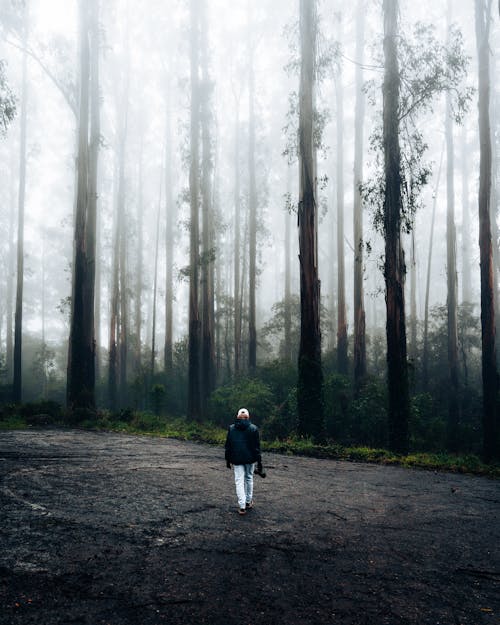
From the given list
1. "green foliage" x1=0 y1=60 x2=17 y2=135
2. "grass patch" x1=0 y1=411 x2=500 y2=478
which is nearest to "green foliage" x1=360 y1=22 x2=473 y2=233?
"grass patch" x1=0 y1=411 x2=500 y2=478

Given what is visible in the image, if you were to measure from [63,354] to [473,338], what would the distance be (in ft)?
98.5

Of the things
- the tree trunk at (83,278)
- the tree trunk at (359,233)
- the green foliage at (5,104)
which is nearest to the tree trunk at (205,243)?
the tree trunk at (83,278)

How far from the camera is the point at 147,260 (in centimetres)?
4406

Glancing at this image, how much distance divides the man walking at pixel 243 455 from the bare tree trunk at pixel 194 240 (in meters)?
11.2

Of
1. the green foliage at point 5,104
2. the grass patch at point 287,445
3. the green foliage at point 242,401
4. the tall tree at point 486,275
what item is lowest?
the grass patch at point 287,445

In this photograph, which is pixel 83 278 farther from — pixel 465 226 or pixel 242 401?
pixel 465 226

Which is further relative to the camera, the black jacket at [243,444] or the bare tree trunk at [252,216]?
the bare tree trunk at [252,216]

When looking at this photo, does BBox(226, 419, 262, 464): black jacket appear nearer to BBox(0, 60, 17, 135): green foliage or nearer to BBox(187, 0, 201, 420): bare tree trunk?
BBox(187, 0, 201, 420): bare tree trunk

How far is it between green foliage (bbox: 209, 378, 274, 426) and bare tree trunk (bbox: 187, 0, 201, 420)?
4.09 feet

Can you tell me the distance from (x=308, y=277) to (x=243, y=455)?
24.6 feet

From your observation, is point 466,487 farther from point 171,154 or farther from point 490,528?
point 171,154

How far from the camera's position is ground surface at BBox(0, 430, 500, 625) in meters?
3.48

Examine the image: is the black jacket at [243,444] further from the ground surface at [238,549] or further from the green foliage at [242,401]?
the green foliage at [242,401]

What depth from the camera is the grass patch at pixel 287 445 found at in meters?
10.2
